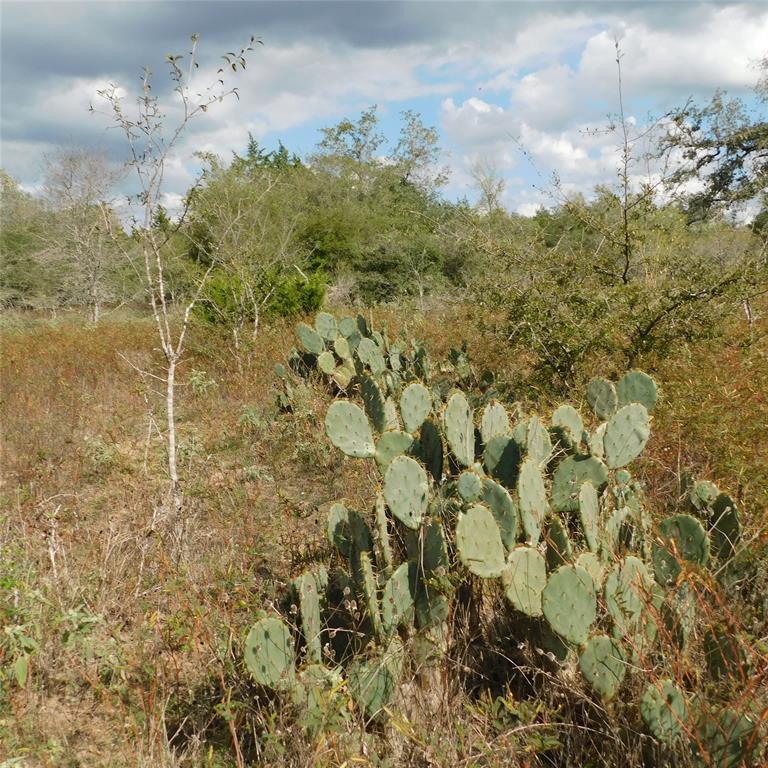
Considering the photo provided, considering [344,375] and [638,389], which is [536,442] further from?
[344,375]

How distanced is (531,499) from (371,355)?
3506 mm

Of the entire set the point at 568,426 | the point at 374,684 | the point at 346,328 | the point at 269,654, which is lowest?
the point at 374,684

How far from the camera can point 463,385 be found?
5.83 metres

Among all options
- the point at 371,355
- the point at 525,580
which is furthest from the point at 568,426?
the point at 371,355

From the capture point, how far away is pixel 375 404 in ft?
12.0

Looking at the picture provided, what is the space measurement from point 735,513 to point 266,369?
5440 millimetres

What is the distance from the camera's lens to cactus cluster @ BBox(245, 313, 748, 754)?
6.32 feet

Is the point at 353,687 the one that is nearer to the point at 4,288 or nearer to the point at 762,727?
the point at 762,727

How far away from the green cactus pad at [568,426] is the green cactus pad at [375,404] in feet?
3.26

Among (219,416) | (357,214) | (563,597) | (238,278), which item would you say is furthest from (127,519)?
(357,214)

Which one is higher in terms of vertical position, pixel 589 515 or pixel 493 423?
pixel 493 423

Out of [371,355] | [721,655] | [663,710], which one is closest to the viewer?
[663,710]

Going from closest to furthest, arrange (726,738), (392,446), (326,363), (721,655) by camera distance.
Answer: (726,738) → (721,655) → (392,446) → (326,363)

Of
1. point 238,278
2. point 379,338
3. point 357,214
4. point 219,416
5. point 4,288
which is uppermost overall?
point 357,214
